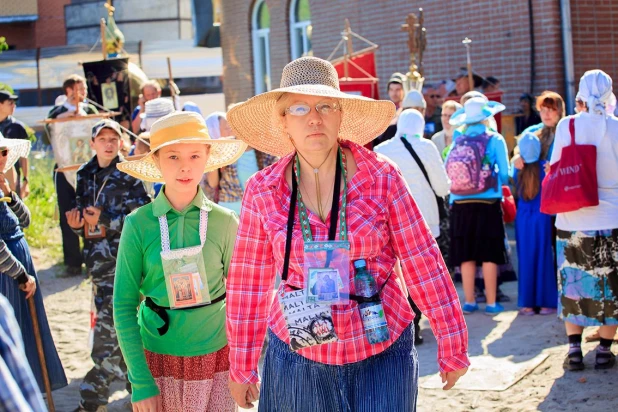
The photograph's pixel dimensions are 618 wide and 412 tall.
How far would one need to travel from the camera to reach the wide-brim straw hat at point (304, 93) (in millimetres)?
3707

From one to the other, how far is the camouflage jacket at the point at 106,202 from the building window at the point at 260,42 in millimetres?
14599

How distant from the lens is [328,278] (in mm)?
3412

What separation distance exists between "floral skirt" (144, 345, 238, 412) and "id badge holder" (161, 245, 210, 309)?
0.25 m

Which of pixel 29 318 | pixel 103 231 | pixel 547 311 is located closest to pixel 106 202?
pixel 103 231

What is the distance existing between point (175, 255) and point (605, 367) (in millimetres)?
3720

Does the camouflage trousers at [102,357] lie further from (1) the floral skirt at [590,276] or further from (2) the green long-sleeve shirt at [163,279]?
(1) the floral skirt at [590,276]

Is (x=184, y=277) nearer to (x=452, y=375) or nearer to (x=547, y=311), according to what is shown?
(x=452, y=375)

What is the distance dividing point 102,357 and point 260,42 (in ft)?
50.1

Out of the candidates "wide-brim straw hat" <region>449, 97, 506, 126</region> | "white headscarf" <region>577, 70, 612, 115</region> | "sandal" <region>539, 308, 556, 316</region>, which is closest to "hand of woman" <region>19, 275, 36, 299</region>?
"white headscarf" <region>577, 70, 612, 115</region>

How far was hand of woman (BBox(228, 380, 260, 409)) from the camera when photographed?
371 cm

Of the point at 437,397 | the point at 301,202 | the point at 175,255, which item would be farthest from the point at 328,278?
the point at 437,397

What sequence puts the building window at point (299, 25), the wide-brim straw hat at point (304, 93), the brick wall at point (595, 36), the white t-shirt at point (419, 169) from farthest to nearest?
the building window at point (299, 25) < the brick wall at point (595, 36) < the white t-shirt at point (419, 169) < the wide-brim straw hat at point (304, 93)

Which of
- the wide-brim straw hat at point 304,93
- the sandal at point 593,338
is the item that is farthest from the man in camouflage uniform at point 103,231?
the sandal at point 593,338

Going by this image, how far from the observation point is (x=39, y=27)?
38.2 meters
